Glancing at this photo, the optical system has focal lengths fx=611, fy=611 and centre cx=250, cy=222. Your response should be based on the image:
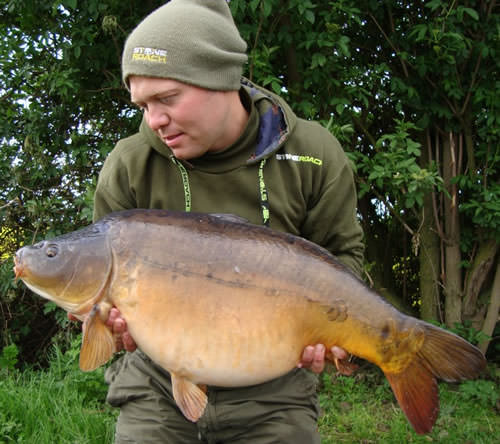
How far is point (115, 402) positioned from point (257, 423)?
484 mm

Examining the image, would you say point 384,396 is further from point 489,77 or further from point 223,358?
point 223,358

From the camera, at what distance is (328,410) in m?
3.51

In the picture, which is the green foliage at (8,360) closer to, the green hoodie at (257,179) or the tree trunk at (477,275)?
the green hoodie at (257,179)

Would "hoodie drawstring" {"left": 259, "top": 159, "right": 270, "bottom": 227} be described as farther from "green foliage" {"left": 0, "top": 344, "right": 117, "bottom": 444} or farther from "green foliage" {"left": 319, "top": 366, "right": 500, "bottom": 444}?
"green foliage" {"left": 319, "top": 366, "right": 500, "bottom": 444}

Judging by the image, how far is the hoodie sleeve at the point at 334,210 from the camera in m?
2.05

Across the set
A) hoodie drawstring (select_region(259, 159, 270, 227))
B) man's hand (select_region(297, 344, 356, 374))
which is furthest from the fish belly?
hoodie drawstring (select_region(259, 159, 270, 227))

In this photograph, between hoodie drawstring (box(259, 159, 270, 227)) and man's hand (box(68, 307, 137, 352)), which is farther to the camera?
hoodie drawstring (box(259, 159, 270, 227))

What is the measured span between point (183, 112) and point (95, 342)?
2.31 ft

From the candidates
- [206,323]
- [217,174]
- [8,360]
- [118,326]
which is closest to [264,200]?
[217,174]

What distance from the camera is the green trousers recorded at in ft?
6.16

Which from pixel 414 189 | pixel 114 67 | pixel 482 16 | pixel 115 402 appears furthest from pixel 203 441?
pixel 482 16

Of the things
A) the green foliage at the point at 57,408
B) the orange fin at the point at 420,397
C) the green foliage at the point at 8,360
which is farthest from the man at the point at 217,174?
the green foliage at the point at 8,360

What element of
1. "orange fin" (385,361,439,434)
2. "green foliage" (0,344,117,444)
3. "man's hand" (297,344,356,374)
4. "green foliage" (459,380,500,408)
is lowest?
"green foliage" (459,380,500,408)

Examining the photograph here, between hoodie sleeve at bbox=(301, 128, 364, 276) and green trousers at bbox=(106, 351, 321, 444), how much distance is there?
462 mm
